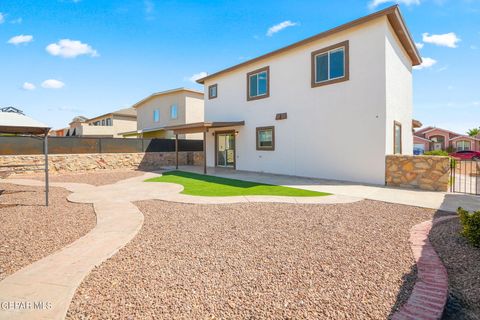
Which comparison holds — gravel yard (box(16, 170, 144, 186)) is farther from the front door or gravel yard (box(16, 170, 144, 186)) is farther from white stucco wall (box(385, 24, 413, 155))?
white stucco wall (box(385, 24, 413, 155))

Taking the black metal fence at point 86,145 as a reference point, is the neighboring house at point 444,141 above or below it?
above

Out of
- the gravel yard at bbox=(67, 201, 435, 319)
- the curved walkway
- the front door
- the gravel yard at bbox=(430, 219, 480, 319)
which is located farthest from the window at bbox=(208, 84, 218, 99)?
the gravel yard at bbox=(430, 219, 480, 319)

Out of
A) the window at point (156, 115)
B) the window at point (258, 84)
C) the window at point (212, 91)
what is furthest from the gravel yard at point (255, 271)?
the window at point (156, 115)

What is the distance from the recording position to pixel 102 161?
56.0 ft

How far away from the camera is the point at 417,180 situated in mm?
10117

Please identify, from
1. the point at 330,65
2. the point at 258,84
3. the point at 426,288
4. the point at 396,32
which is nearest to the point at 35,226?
the point at 426,288

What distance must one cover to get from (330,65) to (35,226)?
42.7 feet

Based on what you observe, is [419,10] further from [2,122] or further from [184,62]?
[2,122]

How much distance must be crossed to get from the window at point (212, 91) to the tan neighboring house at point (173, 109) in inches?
228

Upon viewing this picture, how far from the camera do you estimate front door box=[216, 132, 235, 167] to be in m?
17.9

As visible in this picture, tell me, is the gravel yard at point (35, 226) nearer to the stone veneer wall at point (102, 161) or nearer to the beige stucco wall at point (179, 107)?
the stone veneer wall at point (102, 161)

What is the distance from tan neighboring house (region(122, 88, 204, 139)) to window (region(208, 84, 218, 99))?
19.0 feet

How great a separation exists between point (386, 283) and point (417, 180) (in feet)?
29.0

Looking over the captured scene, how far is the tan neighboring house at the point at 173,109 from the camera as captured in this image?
81.1ft
